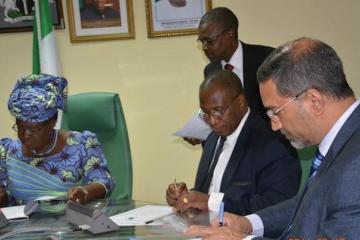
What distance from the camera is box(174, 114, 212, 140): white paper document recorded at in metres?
2.42

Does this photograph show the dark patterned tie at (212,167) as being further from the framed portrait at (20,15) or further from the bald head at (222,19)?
the framed portrait at (20,15)

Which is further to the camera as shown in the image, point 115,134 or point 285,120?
point 115,134

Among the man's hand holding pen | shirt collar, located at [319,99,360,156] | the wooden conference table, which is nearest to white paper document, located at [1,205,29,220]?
the wooden conference table

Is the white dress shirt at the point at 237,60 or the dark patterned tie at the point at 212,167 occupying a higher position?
the white dress shirt at the point at 237,60

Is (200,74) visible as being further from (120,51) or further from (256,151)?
(256,151)

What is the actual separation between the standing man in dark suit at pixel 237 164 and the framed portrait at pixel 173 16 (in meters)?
1.49

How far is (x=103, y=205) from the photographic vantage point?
2.17 meters

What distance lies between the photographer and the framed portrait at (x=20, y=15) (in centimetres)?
357

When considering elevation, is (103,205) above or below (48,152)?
below

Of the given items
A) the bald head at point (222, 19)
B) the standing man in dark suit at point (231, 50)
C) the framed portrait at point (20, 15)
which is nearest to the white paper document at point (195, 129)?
the standing man in dark suit at point (231, 50)

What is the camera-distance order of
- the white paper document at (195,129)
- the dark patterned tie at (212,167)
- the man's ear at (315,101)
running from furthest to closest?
the white paper document at (195,129), the dark patterned tie at (212,167), the man's ear at (315,101)

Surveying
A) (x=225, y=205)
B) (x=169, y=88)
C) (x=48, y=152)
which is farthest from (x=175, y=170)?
(x=225, y=205)

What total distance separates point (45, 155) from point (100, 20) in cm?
157

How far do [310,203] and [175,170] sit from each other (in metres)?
2.55
